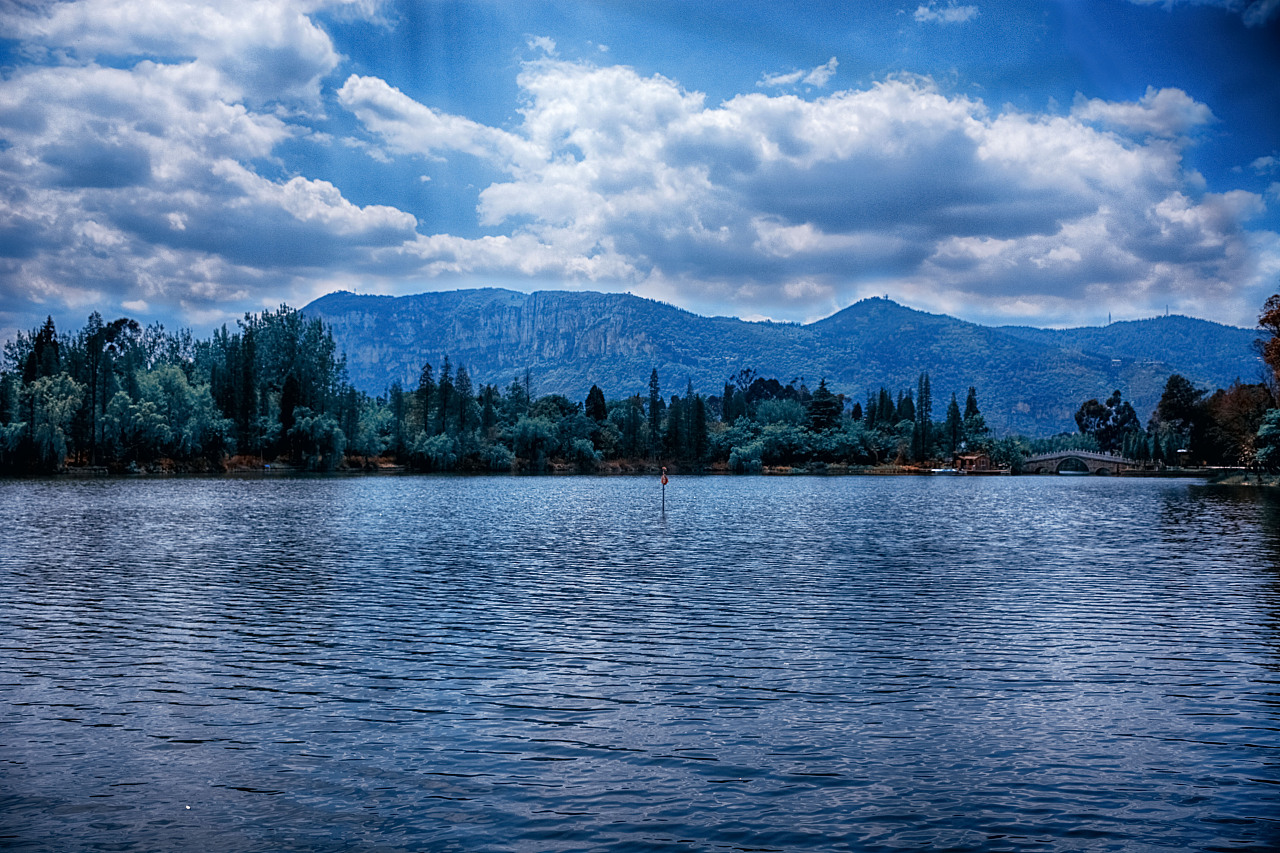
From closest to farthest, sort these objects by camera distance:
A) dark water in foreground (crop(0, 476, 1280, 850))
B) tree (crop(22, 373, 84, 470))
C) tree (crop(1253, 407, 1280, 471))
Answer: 1. dark water in foreground (crop(0, 476, 1280, 850))
2. tree (crop(1253, 407, 1280, 471))
3. tree (crop(22, 373, 84, 470))

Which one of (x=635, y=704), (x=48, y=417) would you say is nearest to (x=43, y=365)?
(x=48, y=417)

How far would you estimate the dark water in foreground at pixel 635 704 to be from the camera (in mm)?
14953

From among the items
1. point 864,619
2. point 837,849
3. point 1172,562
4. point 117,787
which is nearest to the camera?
point 837,849

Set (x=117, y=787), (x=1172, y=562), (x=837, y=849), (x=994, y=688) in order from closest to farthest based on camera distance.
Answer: (x=837, y=849), (x=117, y=787), (x=994, y=688), (x=1172, y=562)

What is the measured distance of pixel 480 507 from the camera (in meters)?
107

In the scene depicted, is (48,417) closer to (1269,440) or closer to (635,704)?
(635,704)

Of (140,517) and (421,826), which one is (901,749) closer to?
(421,826)

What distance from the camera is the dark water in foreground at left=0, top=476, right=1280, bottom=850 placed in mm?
14953

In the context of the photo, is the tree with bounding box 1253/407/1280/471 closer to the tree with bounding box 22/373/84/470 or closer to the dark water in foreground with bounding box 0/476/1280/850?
the dark water in foreground with bounding box 0/476/1280/850

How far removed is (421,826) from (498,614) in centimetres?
1987

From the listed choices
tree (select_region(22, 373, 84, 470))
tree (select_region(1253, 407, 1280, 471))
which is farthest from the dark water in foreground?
tree (select_region(22, 373, 84, 470))

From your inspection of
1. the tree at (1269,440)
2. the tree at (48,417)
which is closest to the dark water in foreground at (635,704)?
the tree at (1269,440)

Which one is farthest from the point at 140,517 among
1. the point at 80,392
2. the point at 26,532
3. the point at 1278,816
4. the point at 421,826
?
the point at 80,392

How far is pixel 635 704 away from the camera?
2195 cm
